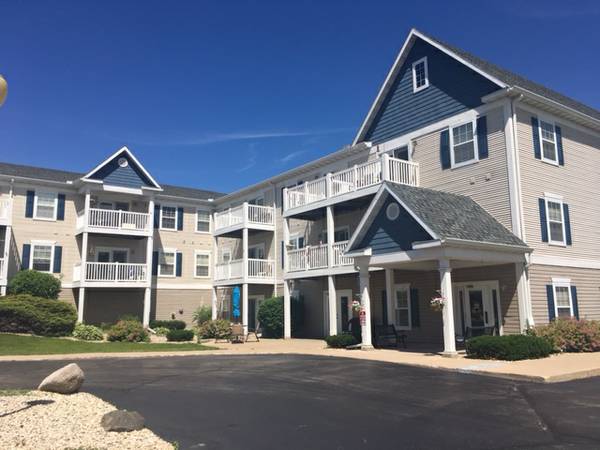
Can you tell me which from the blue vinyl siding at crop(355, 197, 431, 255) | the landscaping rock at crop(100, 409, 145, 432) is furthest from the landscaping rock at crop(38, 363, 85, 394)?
the blue vinyl siding at crop(355, 197, 431, 255)

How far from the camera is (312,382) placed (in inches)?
491

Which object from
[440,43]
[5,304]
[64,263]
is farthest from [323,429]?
[64,263]

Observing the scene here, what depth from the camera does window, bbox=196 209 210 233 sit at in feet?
124

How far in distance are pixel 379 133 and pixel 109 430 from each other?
67.6 ft

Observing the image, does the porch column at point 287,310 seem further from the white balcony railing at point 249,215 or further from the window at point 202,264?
the window at point 202,264

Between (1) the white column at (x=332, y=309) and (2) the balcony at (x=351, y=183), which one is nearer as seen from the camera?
(2) the balcony at (x=351, y=183)

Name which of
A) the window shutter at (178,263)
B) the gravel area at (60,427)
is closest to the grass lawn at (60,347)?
the gravel area at (60,427)

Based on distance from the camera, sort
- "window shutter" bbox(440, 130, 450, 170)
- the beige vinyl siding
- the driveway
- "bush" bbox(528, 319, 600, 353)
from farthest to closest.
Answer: "window shutter" bbox(440, 130, 450, 170) → the beige vinyl siding → "bush" bbox(528, 319, 600, 353) → the driveway

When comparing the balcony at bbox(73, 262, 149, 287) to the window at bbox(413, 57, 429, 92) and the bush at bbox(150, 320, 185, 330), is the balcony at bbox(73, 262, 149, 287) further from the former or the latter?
the window at bbox(413, 57, 429, 92)

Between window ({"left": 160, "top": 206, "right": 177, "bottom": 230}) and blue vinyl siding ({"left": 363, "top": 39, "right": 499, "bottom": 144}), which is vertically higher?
blue vinyl siding ({"left": 363, "top": 39, "right": 499, "bottom": 144})

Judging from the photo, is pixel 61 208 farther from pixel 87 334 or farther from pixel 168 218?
pixel 87 334

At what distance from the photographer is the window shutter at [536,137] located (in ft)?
66.4

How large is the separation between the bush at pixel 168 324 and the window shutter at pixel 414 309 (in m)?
16.3

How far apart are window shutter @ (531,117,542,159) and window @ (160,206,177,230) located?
2398 centimetres
